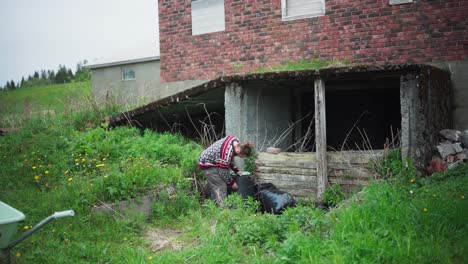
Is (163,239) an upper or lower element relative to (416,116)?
lower

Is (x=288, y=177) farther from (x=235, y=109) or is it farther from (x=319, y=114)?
(x=235, y=109)

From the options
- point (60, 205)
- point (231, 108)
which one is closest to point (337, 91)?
point (231, 108)

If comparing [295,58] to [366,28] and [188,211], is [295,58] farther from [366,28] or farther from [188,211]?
[188,211]

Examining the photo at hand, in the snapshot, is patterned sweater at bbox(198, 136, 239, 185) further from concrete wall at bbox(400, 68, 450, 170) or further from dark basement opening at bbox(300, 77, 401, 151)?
dark basement opening at bbox(300, 77, 401, 151)

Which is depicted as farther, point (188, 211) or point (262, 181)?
point (262, 181)

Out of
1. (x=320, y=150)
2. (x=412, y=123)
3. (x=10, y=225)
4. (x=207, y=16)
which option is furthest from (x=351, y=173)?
(x=207, y=16)

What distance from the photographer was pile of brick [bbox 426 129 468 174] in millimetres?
7661

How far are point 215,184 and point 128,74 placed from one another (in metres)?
14.5

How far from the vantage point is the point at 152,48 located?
835 inches

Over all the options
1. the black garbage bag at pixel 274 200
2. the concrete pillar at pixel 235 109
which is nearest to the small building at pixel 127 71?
the concrete pillar at pixel 235 109

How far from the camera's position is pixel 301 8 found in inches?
430

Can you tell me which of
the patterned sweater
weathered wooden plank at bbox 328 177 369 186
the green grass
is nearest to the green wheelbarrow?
the patterned sweater

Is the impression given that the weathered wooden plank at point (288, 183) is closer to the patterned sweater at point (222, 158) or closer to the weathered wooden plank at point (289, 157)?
the weathered wooden plank at point (289, 157)

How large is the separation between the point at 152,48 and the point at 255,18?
10.8 m
